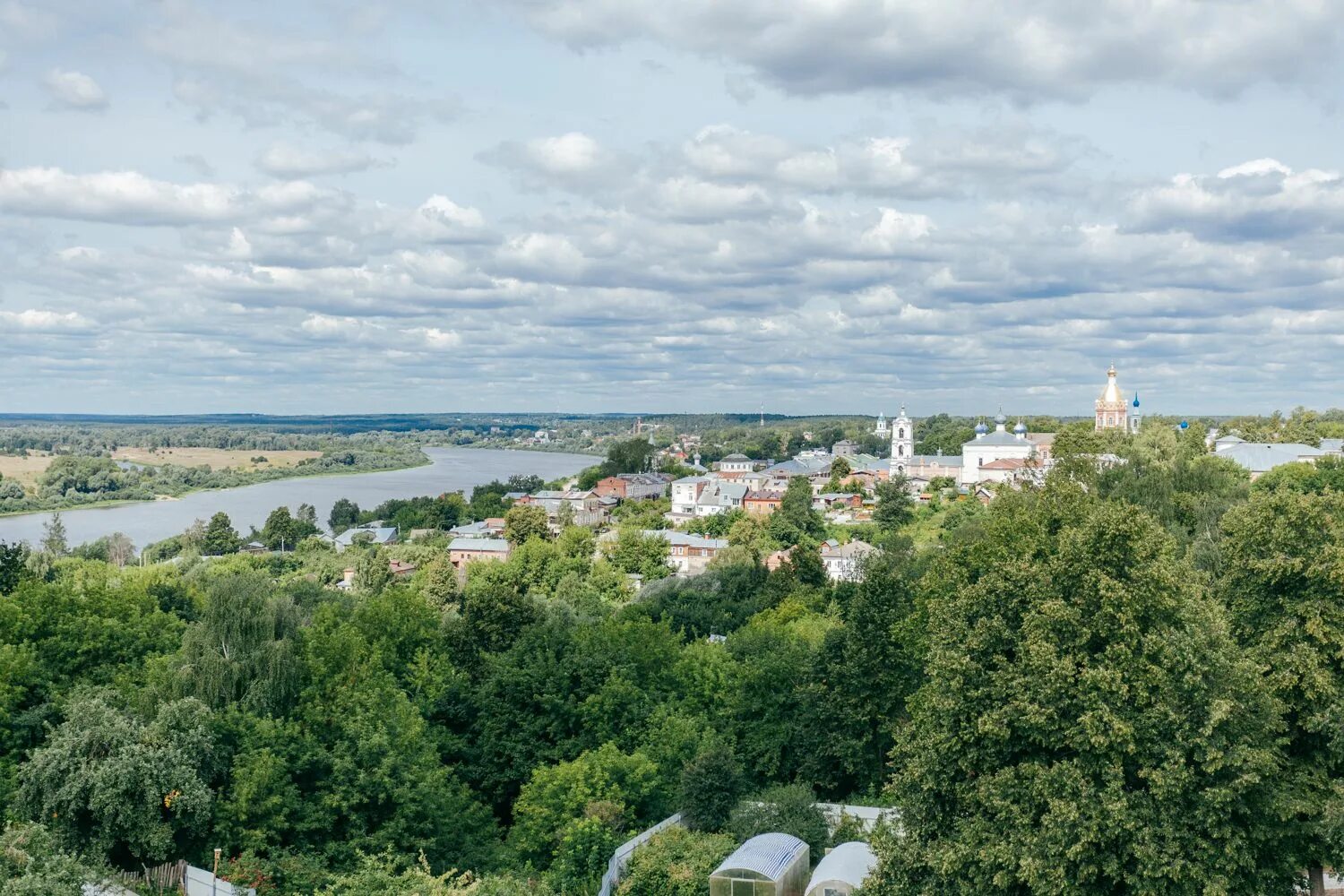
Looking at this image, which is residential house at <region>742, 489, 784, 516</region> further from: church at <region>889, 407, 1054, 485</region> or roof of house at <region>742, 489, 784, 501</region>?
church at <region>889, 407, 1054, 485</region>

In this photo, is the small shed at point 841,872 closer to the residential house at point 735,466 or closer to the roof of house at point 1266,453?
the roof of house at point 1266,453

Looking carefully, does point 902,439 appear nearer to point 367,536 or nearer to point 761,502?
point 761,502

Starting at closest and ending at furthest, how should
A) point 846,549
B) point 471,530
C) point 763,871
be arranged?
point 763,871 → point 846,549 → point 471,530

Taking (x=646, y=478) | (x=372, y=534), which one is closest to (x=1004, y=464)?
(x=646, y=478)

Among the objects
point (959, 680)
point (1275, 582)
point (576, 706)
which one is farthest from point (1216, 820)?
point (576, 706)

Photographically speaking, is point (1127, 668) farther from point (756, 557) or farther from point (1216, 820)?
point (756, 557)

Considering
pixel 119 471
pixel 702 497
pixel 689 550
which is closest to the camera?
pixel 689 550
